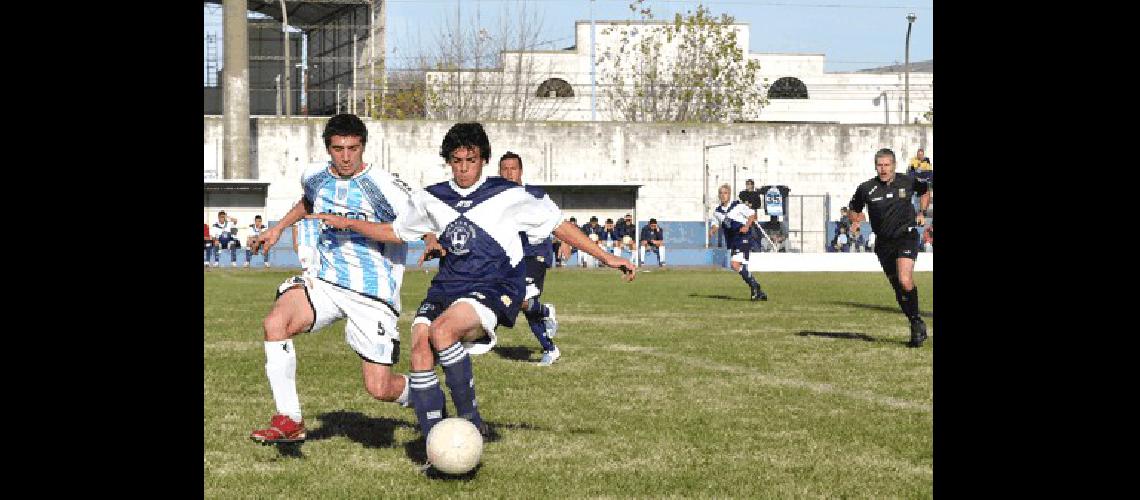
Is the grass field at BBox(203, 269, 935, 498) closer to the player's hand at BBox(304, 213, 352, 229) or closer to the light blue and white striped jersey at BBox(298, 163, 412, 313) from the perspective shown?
the light blue and white striped jersey at BBox(298, 163, 412, 313)

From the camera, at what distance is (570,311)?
21.1 m

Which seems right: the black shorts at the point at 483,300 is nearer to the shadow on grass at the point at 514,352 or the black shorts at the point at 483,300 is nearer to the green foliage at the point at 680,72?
the shadow on grass at the point at 514,352

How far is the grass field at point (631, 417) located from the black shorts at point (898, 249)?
91 centimetres

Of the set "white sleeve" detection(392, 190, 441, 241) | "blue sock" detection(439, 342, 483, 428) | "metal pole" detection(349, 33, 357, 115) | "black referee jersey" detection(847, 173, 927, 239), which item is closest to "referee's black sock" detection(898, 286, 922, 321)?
"black referee jersey" detection(847, 173, 927, 239)

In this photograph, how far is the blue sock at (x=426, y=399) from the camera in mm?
7699

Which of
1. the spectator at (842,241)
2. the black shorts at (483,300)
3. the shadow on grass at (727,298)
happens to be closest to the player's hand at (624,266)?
the black shorts at (483,300)

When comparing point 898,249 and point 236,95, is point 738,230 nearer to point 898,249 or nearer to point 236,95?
point 898,249

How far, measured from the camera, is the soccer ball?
Answer: 7.10 metres

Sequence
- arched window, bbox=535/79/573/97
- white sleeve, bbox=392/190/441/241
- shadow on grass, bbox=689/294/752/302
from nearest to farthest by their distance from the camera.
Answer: white sleeve, bbox=392/190/441/241 < shadow on grass, bbox=689/294/752/302 < arched window, bbox=535/79/573/97

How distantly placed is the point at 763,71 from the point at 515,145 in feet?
76.7

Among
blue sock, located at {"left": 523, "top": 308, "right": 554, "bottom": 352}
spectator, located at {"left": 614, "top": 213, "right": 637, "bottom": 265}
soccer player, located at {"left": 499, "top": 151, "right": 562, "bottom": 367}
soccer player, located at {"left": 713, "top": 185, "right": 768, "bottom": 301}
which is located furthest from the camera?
spectator, located at {"left": 614, "top": 213, "right": 637, "bottom": 265}

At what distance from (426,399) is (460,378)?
316 mm
